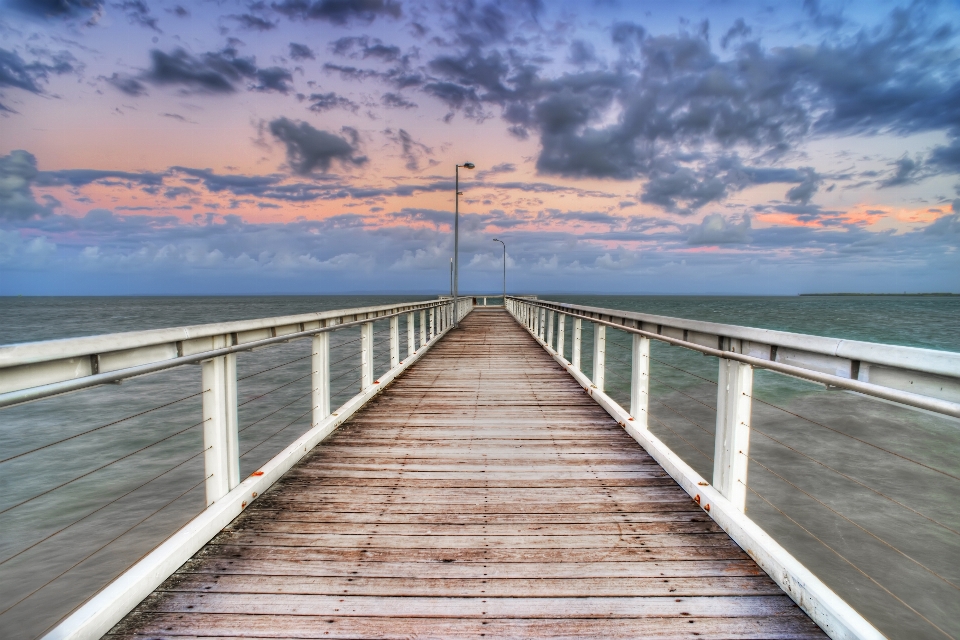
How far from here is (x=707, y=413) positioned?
13.2 m

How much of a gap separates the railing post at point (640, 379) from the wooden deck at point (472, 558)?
386 millimetres

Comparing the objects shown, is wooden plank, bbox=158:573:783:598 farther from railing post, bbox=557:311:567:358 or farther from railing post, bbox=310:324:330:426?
railing post, bbox=557:311:567:358

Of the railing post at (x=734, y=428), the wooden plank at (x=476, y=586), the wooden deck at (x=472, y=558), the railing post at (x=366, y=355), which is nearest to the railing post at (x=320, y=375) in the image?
the wooden deck at (x=472, y=558)

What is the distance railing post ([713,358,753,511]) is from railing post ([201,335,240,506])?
274cm

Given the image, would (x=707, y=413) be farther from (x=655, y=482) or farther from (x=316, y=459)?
(x=316, y=459)

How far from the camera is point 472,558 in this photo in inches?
96.9

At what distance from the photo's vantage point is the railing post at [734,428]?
2652 mm

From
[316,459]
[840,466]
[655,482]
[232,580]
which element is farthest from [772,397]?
[232,580]

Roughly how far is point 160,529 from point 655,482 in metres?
6.46

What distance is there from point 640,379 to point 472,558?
7.55ft

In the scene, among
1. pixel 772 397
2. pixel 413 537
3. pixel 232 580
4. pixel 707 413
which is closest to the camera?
pixel 232 580

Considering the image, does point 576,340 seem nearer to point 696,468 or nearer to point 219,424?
point 696,468

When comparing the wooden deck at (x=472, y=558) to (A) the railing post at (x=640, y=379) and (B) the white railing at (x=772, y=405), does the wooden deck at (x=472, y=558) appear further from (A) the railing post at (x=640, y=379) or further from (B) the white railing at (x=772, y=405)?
(A) the railing post at (x=640, y=379)

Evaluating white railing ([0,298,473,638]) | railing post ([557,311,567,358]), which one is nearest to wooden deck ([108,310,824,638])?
white railing ([0,298,473,638])
